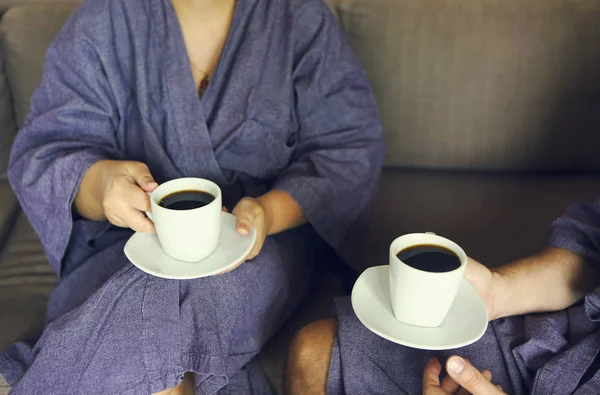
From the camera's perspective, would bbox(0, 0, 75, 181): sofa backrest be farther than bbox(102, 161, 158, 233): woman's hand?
Yes

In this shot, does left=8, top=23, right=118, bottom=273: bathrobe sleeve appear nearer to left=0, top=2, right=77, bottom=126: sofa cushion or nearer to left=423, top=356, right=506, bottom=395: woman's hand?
left=0, top=2, right=77, bottom=126: sofa cushion

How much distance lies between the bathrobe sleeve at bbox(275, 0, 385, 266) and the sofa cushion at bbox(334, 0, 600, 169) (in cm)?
25

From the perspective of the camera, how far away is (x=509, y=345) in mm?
1038

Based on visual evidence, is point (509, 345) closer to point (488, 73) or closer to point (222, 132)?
point (222, 132)

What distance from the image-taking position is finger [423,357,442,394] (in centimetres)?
96

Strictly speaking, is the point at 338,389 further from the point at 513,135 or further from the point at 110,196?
the point at 513,135

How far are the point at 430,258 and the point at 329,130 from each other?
492 millimetres

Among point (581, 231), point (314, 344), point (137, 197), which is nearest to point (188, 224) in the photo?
point (137, 197)

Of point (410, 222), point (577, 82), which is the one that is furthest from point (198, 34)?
point (577, 82)

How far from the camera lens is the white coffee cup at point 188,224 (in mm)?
996

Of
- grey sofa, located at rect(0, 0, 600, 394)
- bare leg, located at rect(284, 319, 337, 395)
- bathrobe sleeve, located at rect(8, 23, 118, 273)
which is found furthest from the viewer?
grey sofa, located at rect(0, 0, 600, 394)

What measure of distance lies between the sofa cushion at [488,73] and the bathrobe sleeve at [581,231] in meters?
0.51

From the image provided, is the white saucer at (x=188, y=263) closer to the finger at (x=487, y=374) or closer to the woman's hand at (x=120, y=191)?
the woman's hand at (x=120, y=191)

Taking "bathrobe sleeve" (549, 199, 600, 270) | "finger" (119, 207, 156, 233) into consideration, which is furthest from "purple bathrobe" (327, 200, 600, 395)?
"finger" (119, 207, 156, 233)
